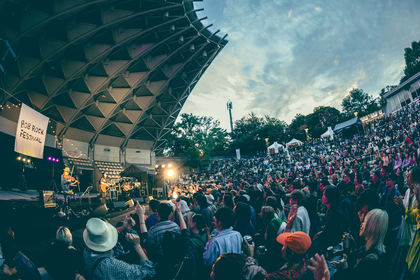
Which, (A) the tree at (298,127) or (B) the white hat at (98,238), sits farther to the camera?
(A) the tree at (298,127)

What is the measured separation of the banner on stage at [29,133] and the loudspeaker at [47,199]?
2311 mm

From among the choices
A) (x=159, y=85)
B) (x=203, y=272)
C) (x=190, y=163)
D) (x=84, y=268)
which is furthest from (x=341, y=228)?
(x=190, y=163)

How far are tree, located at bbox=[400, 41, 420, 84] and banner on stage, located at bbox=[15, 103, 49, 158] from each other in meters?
53.1

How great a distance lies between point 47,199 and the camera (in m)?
9.59

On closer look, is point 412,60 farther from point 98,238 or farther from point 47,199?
point 47,199

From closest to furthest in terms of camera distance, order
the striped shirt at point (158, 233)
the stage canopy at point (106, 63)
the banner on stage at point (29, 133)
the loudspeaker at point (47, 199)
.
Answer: the striped shirt at point (158, 233) < the loudspeaker at point (47, 199) < the banner on stage at point (29, 133) < the stage canopy at point (106, 63)

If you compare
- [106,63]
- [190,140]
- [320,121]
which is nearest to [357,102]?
[320,121]

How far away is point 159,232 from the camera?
9.20 ft

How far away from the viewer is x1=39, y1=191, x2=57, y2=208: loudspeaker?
366 inches

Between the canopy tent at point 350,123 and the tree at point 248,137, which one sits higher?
the tree at point 248,137

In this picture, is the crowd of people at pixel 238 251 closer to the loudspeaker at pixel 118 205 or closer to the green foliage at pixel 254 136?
the loudspeaker at pixel 118 205

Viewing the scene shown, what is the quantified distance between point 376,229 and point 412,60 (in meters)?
52.6

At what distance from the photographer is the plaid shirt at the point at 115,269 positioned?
2.05 m

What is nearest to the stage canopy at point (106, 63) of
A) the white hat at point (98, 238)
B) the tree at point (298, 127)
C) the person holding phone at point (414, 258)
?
the white hat at point (98, 238)
